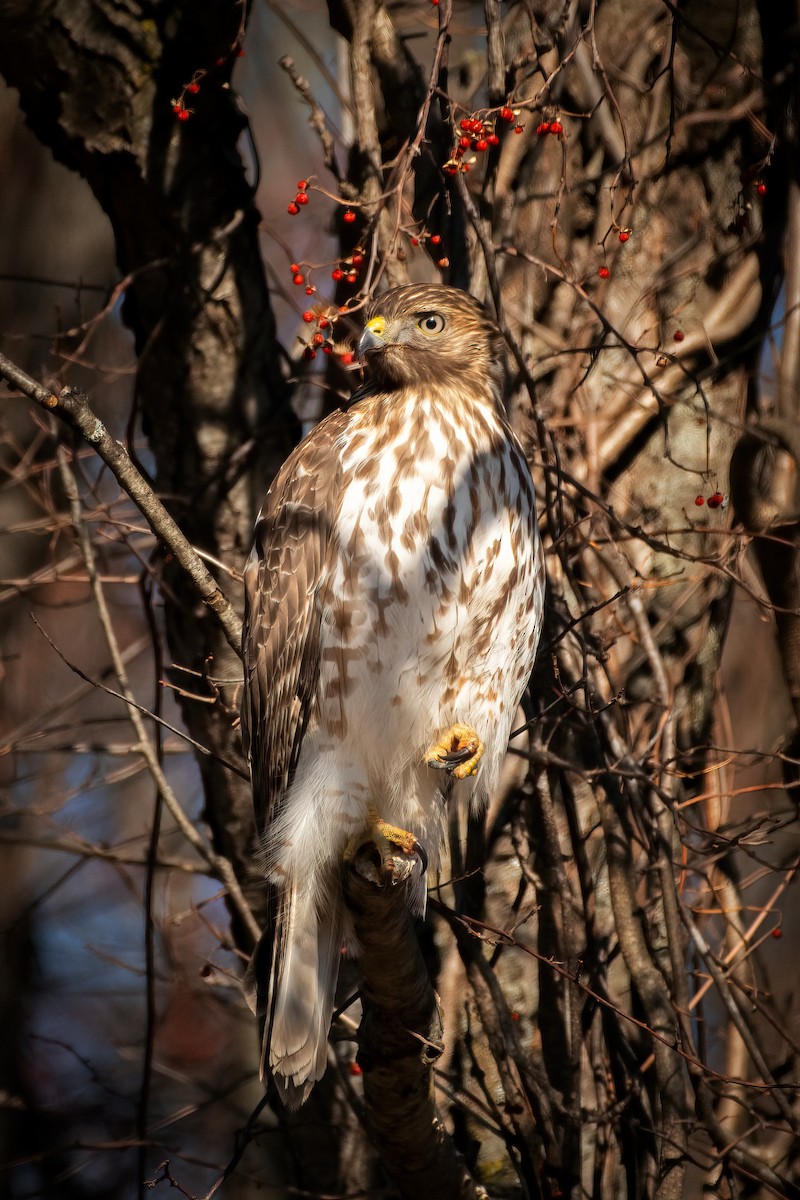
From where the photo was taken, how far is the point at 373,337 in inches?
124

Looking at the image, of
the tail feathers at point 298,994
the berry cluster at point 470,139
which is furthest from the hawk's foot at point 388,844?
the berry cluster at point 470,139

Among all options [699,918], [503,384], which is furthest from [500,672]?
[699,918]

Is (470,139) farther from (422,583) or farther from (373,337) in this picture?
(422,583)

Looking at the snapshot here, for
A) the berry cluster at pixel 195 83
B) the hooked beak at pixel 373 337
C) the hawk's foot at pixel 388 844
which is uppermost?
the berry cluster at pixel 195 83

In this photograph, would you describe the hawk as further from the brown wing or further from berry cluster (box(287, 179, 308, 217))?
berry cluster (box(287, 179, 308, 217))

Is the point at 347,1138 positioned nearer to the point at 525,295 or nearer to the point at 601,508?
the point at 601,508

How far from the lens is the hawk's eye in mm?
3250

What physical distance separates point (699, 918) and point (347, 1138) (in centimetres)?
138

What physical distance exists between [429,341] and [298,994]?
168 centimetres

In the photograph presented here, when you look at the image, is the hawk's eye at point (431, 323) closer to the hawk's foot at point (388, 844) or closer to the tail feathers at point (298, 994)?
the hawk's foot at point (388, 844)

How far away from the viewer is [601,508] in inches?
138

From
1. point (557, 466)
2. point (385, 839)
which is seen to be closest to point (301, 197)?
point (557, 466)

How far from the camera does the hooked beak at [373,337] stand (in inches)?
123

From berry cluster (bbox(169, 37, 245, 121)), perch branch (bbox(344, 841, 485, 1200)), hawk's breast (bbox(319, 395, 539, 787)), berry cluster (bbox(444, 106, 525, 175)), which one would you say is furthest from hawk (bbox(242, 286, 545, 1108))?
berry cluster (bbox(169, 37, 245, 121))
